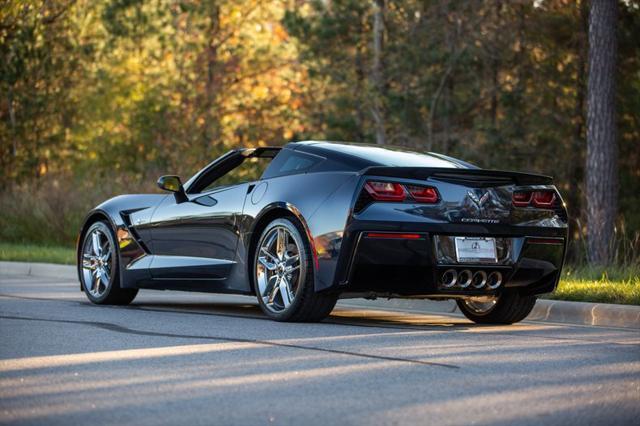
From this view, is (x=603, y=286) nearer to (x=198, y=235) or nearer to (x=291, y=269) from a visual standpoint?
(x=291, y=269)

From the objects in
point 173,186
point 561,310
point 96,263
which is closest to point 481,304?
point 561,310

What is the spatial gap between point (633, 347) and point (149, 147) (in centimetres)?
4165

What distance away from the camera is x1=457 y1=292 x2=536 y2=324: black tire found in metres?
9.54

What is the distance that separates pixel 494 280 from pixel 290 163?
1820mm

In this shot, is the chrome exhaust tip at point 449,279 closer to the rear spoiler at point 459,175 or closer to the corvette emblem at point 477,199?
the corvette emblem at point 477,199

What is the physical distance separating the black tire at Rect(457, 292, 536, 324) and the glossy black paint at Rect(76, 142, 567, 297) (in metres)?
0.34

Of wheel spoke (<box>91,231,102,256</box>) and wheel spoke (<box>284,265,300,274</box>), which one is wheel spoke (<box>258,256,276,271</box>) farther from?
wheel spoke (<box>91,231,102,256</box>)

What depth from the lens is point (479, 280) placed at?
8711 millimetres

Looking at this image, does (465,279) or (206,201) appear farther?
(206,201)

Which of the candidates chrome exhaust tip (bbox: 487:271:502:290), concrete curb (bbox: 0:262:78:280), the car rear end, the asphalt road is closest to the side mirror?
the asphalt road

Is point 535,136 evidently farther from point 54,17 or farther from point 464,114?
point 54,17

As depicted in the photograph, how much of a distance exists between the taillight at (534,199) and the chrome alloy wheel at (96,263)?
13.0 ft

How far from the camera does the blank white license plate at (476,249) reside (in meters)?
8.48

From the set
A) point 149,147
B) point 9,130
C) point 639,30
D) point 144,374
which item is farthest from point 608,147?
point 149,147
